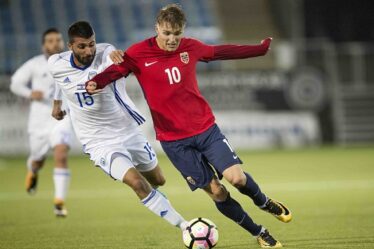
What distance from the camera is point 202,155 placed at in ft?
24.8

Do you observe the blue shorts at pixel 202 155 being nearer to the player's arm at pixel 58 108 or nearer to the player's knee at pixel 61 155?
the player's arm at pixel 58 108

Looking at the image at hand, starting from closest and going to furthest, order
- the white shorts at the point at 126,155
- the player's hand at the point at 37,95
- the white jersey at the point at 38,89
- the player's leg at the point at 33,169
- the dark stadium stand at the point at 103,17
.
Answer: the white shorts at the point at 126,155
the player's hand at the point at 37,95
the white jersey at the point at 38,89
the player's leg at the point at 33,169
the dark stadium stand at the point at 103,17

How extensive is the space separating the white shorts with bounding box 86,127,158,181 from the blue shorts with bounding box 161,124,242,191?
551 mm

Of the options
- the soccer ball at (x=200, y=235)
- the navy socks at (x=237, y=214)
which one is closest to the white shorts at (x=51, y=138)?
the navy socks at (x=237, y=214)

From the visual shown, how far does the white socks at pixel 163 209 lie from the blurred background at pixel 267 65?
43.0ft

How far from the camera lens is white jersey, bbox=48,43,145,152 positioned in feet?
26.7

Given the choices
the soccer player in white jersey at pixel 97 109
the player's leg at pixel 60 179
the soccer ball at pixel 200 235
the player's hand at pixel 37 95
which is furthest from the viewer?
the player's hand at pixel 37 95

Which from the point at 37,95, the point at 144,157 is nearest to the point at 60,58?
the point at 144,157

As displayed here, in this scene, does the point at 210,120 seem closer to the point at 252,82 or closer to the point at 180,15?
the point at 180,15

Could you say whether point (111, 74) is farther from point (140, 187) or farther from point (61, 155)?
point (61, 155)

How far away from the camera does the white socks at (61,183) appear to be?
35.1 feet

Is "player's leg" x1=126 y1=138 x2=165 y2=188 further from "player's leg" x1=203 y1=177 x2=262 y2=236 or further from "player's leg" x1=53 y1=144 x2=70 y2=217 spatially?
"player's leg" x1=53 y1=144 x2=70 y2=217

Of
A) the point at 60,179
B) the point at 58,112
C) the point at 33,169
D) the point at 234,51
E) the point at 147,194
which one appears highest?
the point at 234,51

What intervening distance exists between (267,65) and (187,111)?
1490cm
